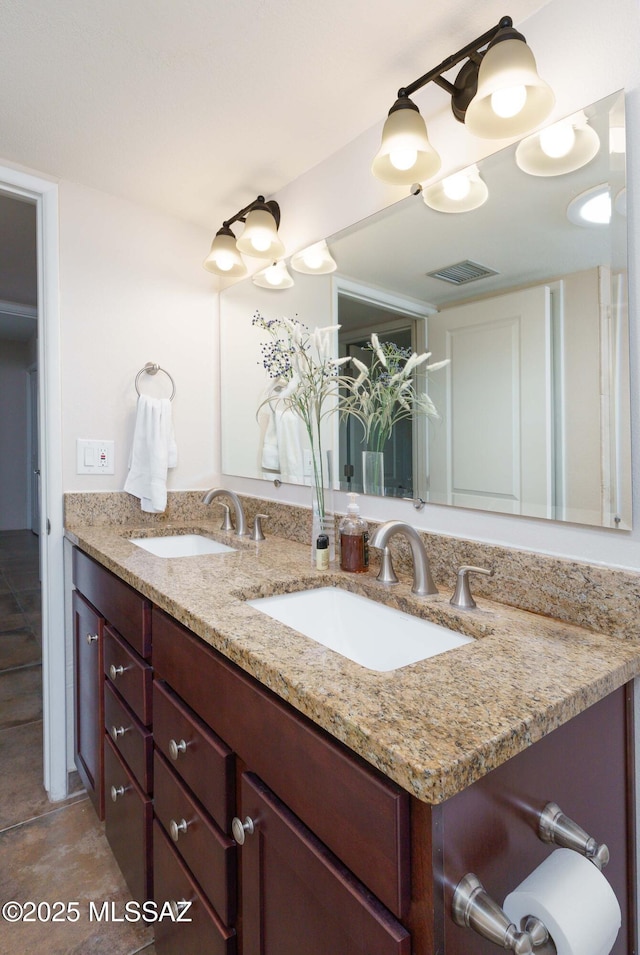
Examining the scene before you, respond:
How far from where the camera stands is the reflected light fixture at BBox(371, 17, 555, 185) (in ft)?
3.09

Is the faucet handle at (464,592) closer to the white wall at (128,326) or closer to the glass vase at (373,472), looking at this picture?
the glass vase at (373,472)

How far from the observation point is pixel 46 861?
4.94ft

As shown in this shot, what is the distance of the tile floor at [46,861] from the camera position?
50.2 inches

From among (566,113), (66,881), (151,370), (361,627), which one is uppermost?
(566,113)

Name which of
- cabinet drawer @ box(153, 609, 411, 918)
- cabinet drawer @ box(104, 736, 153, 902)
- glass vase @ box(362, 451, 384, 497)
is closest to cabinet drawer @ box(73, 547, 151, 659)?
cabinet drawer @ box(153, 609, 411, 918)

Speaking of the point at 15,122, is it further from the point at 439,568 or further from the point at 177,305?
the point at 439,568

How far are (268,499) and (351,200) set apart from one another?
3.35 feet

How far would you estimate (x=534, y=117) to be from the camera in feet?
3.25

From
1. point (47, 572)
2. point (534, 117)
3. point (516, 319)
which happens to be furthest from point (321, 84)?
point (47, 572)

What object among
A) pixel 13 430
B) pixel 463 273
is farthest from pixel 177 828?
pixel 13 430

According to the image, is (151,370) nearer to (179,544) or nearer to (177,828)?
(179,544)

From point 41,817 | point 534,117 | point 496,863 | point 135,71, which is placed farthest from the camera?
point 41,817

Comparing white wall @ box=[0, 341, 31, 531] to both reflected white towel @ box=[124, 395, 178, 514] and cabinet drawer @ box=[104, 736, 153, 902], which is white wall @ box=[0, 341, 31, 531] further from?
cabinet drawer @ box=[104, 736, 153, 902]

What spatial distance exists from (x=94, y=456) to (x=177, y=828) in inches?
51.5
